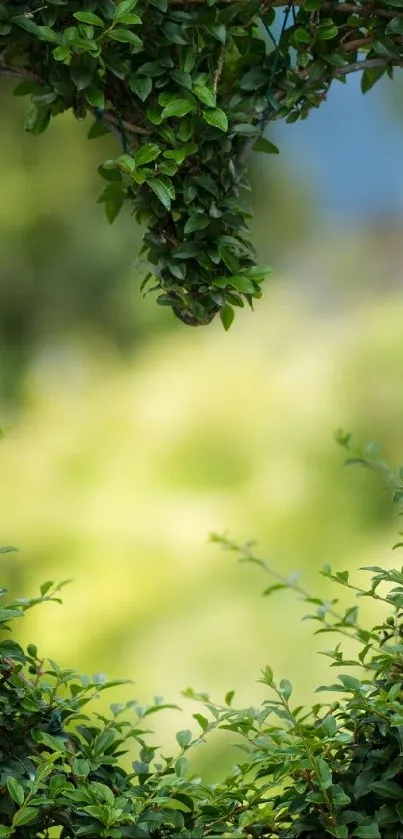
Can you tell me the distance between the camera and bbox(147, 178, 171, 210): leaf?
104cm

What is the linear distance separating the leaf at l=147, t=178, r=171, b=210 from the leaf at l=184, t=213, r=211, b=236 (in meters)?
0.04

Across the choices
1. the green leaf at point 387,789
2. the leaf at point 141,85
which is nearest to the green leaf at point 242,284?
the leaf at point 141,85

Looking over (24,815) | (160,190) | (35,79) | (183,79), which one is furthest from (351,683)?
(35,79)

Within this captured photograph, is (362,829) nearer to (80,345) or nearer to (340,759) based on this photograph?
(340,759)

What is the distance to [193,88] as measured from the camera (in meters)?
1.05

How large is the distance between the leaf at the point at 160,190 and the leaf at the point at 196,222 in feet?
0.13

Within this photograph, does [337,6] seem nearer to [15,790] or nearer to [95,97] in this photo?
[95,97]

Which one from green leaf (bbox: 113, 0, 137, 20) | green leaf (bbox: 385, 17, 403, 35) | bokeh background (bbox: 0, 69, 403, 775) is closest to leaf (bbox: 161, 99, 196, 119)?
green leaf (bbox: 113, 0, 137, 20)

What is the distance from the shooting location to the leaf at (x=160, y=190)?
104 cm

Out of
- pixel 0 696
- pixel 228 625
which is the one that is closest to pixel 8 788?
pixel 0 696

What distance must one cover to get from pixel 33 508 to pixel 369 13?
287 centimetres

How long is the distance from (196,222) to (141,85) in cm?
16

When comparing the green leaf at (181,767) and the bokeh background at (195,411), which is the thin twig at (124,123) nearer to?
the green leaf at (181,767)

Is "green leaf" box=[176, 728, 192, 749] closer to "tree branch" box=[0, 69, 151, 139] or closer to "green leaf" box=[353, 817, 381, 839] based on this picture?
"green leaf" box=[353, 817, 381, 839]
